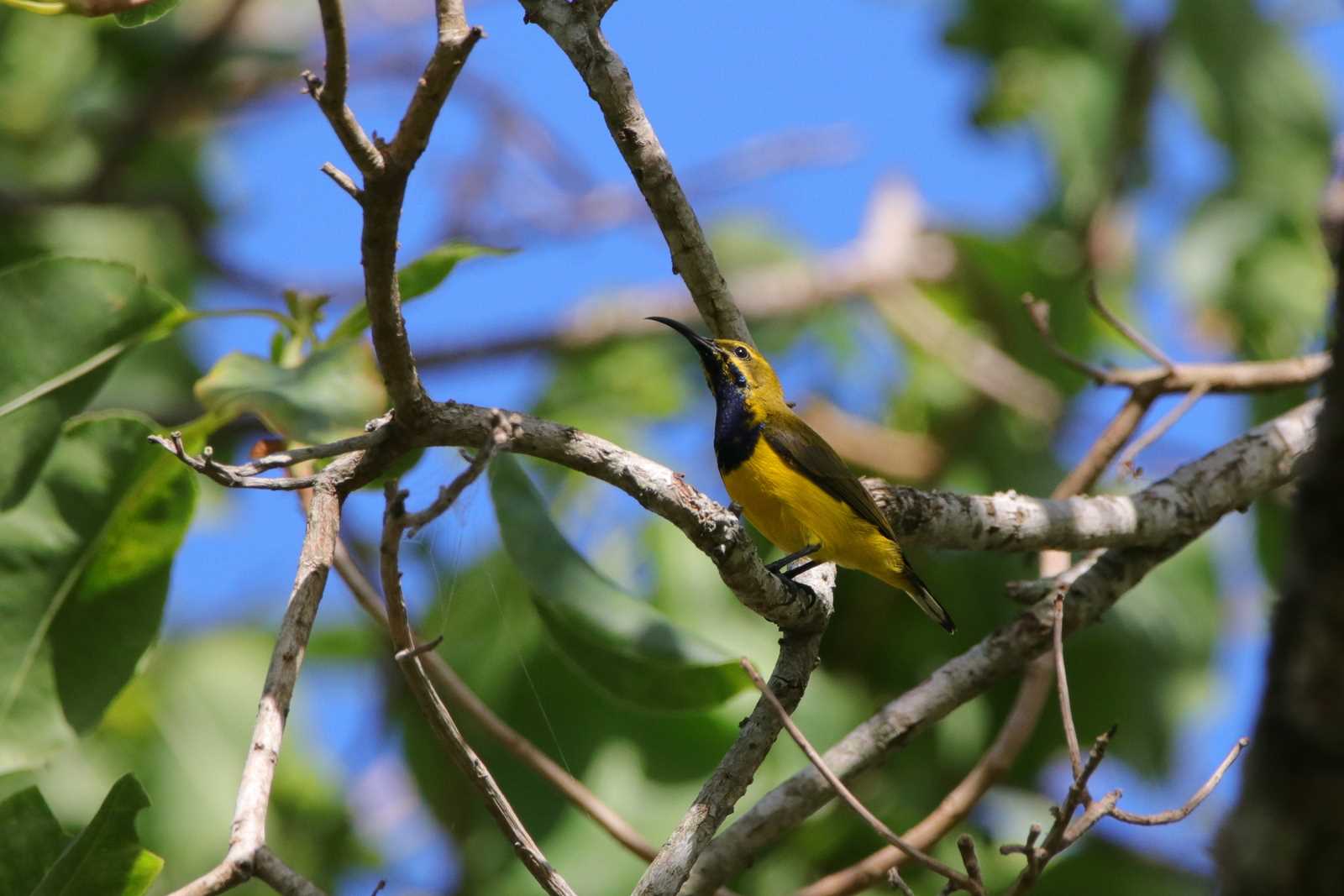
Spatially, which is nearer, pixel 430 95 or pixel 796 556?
pixel 430 95

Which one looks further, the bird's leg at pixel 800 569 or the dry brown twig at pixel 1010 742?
the bird's leg at pixel 800 569

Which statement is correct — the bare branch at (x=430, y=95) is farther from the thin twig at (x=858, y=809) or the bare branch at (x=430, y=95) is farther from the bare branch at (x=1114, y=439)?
the bare branch at (x=1114, y=439)

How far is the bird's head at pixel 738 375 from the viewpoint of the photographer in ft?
15.2

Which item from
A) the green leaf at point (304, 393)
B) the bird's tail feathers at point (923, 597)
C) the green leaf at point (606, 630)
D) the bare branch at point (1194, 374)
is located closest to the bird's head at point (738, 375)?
the bird's tail feathers at point (923, 597)

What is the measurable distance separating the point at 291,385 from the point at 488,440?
1063mm

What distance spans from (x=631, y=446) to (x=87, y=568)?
8.31ft

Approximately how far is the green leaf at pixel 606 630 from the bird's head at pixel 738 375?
1.28m

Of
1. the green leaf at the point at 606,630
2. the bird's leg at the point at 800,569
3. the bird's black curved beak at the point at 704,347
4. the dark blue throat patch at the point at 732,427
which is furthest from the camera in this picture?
the bird's black curved beak at the point at 704,347

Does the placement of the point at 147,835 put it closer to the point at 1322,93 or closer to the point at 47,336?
the point at 47,336

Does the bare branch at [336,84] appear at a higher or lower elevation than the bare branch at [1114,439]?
lower

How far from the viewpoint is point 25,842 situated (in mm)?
2992

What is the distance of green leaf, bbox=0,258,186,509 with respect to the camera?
3.61 m

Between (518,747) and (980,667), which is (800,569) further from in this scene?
(518,747)

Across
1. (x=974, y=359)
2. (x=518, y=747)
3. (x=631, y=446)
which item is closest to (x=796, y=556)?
(x=518, y=747)
